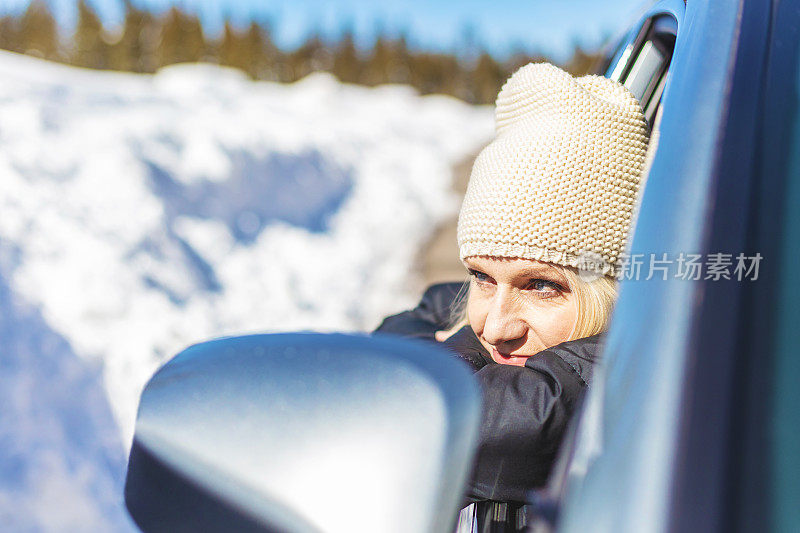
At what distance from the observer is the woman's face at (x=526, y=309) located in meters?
1.67

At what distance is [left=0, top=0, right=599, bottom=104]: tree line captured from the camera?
28.9 m

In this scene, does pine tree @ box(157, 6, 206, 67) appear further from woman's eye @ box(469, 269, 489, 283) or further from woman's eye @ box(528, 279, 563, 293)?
woman's eye @ box(528, 279, 563, 293)

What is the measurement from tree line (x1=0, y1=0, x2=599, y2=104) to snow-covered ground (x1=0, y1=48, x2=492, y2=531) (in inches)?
659

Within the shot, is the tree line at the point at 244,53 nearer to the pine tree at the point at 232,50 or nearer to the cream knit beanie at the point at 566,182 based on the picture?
the pine tree at the point at 232,50

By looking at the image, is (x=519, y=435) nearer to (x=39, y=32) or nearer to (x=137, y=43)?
(x=39, y=32)

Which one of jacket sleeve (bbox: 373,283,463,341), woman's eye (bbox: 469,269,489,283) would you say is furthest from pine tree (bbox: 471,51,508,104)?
woman's eye (bbox: 469,269,489,283)

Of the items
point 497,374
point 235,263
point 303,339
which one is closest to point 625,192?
point 497,374

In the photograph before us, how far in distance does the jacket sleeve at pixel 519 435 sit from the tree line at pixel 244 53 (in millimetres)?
23986

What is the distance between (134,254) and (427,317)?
3.40m

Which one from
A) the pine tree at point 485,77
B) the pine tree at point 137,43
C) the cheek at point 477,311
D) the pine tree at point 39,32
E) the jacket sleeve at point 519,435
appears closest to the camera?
the jacket sleeve at point 519,435

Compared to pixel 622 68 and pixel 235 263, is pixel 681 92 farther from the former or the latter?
pixel 235 263

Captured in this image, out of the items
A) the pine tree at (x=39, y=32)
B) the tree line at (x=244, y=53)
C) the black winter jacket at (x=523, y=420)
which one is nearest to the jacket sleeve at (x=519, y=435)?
the black winter jacket at (x=523, y=420)

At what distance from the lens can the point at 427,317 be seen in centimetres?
273

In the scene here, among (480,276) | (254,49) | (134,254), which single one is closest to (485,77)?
(254,49)
